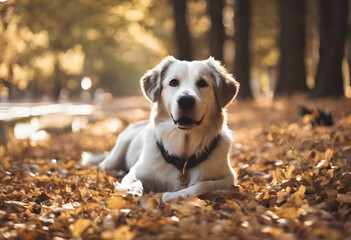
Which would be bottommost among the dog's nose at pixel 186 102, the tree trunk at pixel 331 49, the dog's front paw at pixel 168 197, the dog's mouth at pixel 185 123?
the dog's front paw at pixel 168 197

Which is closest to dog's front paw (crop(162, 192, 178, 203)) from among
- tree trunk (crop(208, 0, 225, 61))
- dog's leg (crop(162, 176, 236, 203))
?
dog's leg (crop(162, 176, 236, 203))

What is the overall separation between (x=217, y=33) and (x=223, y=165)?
14083mm

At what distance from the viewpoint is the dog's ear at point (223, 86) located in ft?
13.1

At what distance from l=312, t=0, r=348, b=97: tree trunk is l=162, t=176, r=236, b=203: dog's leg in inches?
355

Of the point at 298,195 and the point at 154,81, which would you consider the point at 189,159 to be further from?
the point at 298,195

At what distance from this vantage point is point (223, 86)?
13.3 ft

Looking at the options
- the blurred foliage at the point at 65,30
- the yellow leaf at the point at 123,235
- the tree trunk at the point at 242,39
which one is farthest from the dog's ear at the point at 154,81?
the tree trunk at the point at 242,39

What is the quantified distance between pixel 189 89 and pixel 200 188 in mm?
1008

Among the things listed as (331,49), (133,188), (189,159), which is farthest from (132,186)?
(331,49)

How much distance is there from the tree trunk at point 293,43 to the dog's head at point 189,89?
11487mm

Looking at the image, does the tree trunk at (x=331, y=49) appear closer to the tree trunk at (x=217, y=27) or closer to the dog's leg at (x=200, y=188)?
→ the tree trunk at (x=217, y=27)

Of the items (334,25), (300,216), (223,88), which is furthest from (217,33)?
(300,216)

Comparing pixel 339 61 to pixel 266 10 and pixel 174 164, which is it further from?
pixel 266 10

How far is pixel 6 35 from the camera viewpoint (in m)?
8.88
